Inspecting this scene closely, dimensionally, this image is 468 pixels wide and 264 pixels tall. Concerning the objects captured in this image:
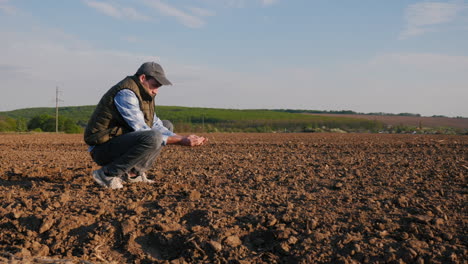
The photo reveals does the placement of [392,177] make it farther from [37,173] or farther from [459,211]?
[37,173]

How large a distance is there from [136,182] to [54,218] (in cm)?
Answer: 148

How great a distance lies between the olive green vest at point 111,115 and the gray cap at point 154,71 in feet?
0.41

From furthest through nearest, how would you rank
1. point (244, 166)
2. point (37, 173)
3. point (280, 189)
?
point (244, 166) → point (37, 173) → point (280, 189)

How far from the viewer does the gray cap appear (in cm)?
450

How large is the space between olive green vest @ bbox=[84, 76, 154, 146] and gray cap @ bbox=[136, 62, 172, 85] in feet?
0.41

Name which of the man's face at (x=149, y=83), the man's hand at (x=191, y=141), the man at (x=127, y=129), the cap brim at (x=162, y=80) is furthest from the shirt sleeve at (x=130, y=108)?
the man's hand at (x=191, y=141)

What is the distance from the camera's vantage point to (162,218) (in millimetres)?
3695

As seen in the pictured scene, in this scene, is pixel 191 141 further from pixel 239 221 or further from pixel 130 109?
pixel 239 221

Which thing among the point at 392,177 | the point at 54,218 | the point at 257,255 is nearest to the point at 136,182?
the point at 54,218

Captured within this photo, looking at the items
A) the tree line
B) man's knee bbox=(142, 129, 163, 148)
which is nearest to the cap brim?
man's knee bbox=(142, 129, 163, 148)

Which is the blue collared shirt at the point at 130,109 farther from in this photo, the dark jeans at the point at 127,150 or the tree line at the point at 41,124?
the tree line at the point at 41,124

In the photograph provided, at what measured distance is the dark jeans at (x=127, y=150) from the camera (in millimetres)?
4496

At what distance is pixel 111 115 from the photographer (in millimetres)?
4539

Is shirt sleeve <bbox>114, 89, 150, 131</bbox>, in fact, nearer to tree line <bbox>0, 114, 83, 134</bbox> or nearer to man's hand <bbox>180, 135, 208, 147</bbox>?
man's hand <bbox>180, 135, 208, 147</bbox>
